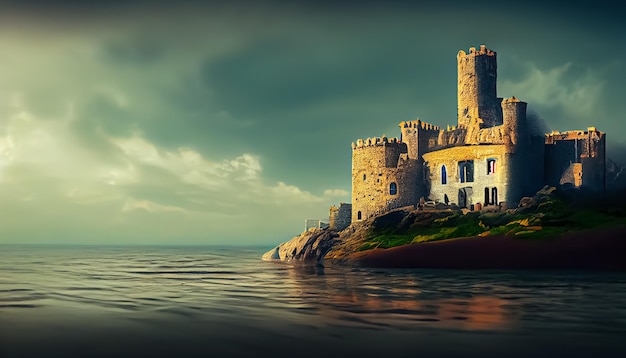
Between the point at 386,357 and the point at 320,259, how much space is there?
59482 millimetres

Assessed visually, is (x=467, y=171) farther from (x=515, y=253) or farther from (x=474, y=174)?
(x=515, y=253)

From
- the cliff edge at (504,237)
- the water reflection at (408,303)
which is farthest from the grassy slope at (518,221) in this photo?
the water reflection at (408,303)

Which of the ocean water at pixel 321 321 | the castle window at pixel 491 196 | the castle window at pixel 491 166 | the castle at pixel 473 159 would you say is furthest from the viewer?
the castle window at pixel 491 166

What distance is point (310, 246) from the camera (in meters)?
79.1

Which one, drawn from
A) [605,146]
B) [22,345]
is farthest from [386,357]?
Answer: [605,146]

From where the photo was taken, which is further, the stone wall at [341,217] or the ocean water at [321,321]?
the stone wall at [341,217]

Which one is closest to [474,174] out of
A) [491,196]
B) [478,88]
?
[491,196]

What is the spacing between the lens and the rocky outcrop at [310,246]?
7706 cm

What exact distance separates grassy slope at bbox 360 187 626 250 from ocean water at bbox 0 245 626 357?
72.1ft

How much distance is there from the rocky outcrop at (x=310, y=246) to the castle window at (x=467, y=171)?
16.0m

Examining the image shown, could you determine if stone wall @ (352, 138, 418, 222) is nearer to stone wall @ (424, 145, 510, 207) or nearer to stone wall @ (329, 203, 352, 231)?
stone wall @ (424, 145, 510, 207)

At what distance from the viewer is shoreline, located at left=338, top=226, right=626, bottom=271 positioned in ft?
177

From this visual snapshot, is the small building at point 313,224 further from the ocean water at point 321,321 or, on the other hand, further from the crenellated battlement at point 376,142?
the ocean water at point 321,321

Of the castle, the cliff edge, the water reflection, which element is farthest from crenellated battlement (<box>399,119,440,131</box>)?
the water reflection
